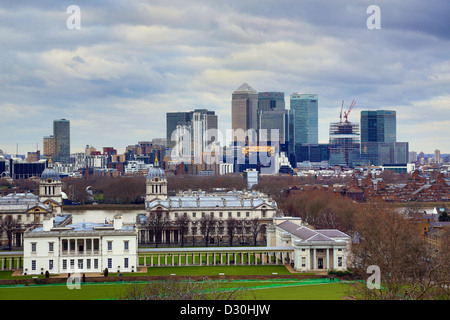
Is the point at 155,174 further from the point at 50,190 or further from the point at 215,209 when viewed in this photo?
the point at 50,190

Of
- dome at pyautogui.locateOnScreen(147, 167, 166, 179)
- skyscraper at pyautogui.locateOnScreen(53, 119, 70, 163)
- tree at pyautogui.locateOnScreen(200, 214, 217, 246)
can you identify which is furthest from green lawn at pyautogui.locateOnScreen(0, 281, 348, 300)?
skyscraper at pyautogui.locateOnScreen(53, 119, 70, 163)

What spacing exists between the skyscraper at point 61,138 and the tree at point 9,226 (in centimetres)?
10838

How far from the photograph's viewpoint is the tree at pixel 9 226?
46.6 m

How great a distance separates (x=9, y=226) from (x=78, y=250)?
13.8 meters

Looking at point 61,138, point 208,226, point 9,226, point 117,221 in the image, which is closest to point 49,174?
point 9,226

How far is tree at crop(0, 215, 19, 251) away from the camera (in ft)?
153

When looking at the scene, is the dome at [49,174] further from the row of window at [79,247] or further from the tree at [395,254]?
the tree at [395,254]

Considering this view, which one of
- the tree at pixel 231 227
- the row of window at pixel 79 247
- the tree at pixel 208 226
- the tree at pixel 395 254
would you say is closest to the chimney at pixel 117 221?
the row of window at pixel 79 247

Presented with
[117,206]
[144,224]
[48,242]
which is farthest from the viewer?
[117,206]
